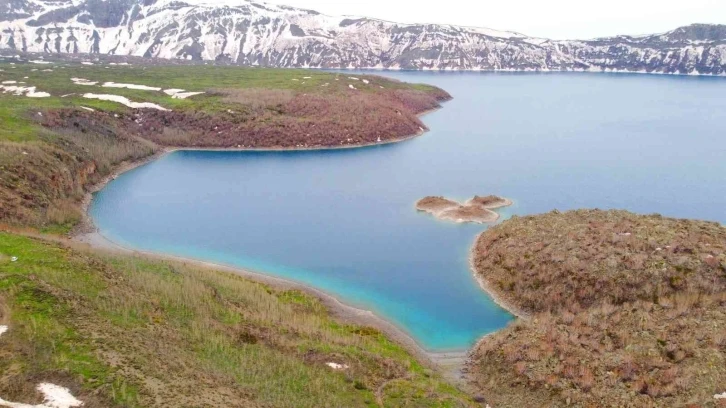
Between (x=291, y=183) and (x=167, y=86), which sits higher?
(x=167, y=86)

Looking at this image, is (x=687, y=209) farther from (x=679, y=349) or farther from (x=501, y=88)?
(x=501, y=88)

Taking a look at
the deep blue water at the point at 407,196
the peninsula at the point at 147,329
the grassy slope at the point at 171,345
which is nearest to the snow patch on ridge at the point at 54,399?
the peninsula at the point at 147,329

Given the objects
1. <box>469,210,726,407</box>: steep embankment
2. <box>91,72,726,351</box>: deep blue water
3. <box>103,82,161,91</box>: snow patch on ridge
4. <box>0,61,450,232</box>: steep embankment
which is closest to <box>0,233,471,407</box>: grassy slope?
<box>469,210,726,407</box>: steep embankment

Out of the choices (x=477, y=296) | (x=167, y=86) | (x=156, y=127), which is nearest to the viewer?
(x=477, y=296)

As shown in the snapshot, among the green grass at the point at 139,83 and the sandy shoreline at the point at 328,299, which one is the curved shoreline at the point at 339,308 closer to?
the sandy shoreline at the point at 328,299

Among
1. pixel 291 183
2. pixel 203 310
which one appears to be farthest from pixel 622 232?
pixel 291 183

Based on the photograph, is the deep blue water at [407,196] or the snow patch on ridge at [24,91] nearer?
the deep blue water at [407,196]
